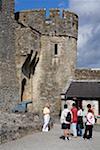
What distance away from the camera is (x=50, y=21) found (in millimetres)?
36906

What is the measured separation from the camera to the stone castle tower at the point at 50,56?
36.7 metres

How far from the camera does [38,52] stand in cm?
3619

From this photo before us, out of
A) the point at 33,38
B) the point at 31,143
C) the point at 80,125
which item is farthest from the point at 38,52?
the point at 31,143

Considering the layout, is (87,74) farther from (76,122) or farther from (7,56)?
(76,122)

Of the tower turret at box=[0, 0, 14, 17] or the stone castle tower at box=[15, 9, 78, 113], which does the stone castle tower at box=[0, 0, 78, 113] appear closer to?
the stone castle tower at box=[15, 9, 78, 113]

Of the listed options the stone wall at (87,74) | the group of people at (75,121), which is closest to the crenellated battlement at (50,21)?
the stone wall at (87,74)

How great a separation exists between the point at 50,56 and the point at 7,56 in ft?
18.6

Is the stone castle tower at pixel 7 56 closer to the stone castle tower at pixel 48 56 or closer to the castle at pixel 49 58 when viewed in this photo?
the castle at pixel 49 58

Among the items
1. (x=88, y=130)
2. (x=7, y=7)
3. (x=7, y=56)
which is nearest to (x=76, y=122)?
(x=88, y=130)

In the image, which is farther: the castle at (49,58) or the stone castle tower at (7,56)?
the castle at (49,58)

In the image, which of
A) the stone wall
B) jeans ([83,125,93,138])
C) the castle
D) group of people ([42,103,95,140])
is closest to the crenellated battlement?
the castle

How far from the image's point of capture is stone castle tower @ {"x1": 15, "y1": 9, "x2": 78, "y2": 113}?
36656mm

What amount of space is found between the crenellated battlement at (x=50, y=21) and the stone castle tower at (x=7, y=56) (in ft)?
13.0

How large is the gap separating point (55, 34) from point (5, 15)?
6236mm
